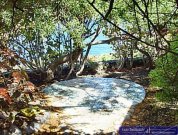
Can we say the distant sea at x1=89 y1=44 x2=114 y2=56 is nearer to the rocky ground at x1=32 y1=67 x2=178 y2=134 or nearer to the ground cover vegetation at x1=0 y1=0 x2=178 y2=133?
the ground cover vegetation at x1=0 y1=0 x2=178 y2=133

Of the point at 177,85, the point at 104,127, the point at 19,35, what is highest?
the point at 19,35

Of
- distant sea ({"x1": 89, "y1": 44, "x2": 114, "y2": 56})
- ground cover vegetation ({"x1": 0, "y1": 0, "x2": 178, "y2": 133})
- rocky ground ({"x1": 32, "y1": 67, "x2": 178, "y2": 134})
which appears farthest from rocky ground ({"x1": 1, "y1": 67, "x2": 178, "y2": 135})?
distant sea ({"x1": 89, "y1": 44, "x2": 114, "y2": 56})

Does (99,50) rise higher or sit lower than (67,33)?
lower

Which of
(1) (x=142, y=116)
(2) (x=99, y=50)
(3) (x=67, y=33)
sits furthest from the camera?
(2) (x=99, y=50)

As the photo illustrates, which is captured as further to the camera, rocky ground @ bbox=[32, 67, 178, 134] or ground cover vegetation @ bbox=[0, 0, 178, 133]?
ground cover vegetation @ bbox=[0, 0, 178, 133]

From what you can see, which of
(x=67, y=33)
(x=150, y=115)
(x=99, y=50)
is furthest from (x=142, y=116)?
(x=99, y=50)

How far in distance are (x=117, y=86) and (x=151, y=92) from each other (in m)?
0.63

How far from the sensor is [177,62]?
15.2 ft

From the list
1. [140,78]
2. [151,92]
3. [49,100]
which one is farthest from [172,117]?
[140,78]

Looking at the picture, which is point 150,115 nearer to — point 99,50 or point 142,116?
point 142,116

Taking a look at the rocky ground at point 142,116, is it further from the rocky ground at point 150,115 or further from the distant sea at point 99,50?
the distant sea at point 99,50

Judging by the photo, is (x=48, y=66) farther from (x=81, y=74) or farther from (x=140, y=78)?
(x=140, y=78)

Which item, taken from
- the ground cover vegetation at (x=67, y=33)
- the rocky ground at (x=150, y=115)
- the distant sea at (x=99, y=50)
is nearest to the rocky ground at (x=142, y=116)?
the rocky ground at (x=150, y=115)

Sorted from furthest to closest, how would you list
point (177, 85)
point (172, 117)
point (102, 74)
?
1. point (102, 74)
2. point (172, 117)
3. point (177, 85)
